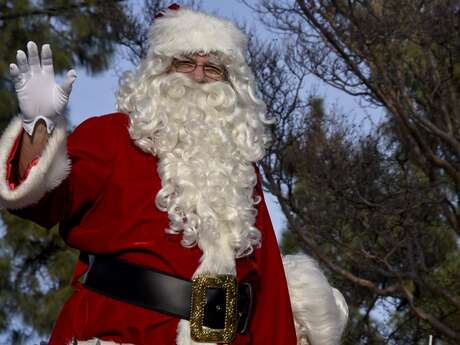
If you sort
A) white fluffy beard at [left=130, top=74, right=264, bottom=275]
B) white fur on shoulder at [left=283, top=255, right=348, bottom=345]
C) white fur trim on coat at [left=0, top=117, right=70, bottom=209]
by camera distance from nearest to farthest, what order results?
white fur trim on coat at [left=0, top=117, right=70, bottom=209] < white fluffy beard at [left=130, top=74, right=264, bottom=275] < white fur on shoulder at [left=283, top=255, right=348, bottom=345]

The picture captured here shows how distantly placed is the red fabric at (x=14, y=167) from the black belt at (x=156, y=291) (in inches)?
19.1

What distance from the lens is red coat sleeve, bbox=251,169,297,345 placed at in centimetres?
432

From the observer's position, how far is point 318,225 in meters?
13.0

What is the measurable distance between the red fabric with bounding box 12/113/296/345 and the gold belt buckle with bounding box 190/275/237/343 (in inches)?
2.1

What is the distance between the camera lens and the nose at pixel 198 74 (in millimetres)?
4407

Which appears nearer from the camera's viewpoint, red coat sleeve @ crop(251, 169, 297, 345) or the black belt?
the black belt

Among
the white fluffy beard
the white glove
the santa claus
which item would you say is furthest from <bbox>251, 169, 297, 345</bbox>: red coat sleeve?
the white glove

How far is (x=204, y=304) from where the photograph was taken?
403cm

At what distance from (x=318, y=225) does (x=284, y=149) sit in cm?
88

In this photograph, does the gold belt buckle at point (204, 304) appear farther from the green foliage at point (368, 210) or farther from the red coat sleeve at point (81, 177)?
the green foliage at point (368, 210)

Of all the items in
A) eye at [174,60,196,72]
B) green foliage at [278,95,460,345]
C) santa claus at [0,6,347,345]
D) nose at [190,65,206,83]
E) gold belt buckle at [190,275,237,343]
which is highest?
green foliage at [278,95,460,345]

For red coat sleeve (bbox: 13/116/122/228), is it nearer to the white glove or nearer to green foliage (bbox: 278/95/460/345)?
the white glove

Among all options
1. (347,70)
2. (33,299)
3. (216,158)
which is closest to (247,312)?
(216,158)

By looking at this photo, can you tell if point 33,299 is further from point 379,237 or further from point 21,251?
point 379,237
